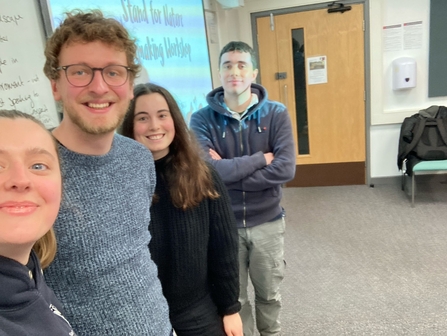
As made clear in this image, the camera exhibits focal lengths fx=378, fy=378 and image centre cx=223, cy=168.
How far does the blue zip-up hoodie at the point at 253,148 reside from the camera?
5.41 ft

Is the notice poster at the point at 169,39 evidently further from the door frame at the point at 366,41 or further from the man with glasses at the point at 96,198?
the door frame at the point at 366,41

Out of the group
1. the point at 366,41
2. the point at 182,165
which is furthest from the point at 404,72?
the point at 182,165

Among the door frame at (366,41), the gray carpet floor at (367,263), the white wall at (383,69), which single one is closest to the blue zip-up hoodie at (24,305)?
the gray carpet floor at (367,263)

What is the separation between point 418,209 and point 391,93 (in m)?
1.33

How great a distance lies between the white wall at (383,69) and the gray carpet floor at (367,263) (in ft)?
1.49

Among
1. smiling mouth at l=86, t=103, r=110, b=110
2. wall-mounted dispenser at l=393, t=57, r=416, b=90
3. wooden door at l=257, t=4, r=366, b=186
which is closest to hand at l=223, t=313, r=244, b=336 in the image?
smiling mouth at l=86, t=103, r=110, b=110

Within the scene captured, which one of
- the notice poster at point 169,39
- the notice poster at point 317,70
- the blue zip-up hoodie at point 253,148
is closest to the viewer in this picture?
the blue zip-up hoodie at point 253,148

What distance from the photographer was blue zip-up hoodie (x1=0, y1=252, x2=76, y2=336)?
60 centimetres

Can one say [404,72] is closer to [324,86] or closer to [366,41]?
[366,41]

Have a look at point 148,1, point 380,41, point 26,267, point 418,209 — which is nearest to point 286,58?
point 380,41

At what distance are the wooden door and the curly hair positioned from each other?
354cm

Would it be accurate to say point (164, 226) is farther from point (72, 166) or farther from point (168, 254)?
point (72, 166)

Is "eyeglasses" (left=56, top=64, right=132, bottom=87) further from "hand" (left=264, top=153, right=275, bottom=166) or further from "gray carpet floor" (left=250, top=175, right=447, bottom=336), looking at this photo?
"gray carpet floor" (left=250, top=175, right=447, bottom=336)

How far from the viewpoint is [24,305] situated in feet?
2.06
